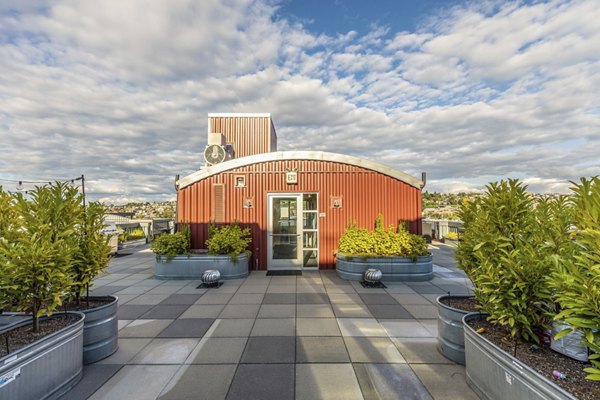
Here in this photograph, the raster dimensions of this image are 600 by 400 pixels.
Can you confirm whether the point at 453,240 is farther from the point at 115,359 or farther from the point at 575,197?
the point at 115,359

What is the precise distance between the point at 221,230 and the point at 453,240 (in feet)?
→ 38.7

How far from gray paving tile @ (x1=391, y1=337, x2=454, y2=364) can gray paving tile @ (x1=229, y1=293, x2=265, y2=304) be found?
287 cm

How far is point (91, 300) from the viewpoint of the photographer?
12.9 feet

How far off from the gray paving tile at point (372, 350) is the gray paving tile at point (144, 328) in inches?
115

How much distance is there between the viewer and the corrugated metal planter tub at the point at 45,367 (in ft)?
7.36

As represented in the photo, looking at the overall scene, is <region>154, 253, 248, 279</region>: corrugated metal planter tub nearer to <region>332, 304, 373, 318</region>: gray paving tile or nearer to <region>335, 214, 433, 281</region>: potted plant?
<region>335, 214, 433, 281</region>: potted plant

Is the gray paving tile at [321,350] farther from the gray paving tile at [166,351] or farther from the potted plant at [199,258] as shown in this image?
the potted plant at [199,258]

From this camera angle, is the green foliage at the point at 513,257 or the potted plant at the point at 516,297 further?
the green foliage at the point at 513,257

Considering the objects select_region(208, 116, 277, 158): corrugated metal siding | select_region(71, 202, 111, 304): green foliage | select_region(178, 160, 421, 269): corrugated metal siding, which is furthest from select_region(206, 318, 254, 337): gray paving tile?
select_region(208, 116, 277, 158): corrugated metal siding

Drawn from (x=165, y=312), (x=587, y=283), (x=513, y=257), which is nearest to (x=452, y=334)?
(x=513, y=257)

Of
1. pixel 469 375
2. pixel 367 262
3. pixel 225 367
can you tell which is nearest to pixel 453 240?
pixel 367 262

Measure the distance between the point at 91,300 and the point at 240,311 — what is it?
2.31 metres

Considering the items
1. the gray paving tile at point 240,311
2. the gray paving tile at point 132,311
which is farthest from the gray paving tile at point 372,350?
the gray paving tile at point 132,311

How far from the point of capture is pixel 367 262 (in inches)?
285
